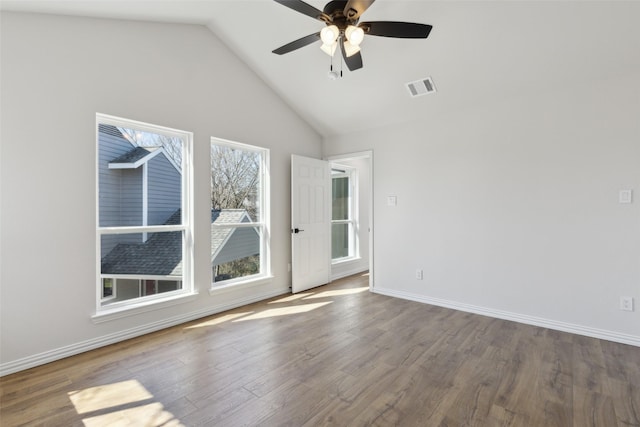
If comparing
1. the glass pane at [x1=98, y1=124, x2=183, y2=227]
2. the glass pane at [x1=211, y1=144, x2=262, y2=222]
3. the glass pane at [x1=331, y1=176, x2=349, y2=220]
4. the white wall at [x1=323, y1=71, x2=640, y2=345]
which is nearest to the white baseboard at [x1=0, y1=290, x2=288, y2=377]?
the glass pane at [x1=98, y1=124, x2=183, y2=227]

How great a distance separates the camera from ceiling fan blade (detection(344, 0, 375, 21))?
192 centimetres

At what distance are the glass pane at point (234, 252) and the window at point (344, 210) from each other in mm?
2152

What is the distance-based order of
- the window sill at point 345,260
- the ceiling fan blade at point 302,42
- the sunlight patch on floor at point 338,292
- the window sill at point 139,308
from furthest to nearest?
the window sill at point 345,260
the sunlight patch on floor at point 338,292
the window sill at point 139,308
the ceiling fan blade at point 302,42

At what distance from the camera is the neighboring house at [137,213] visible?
2951 mm

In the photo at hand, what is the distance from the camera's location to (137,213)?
3150mm

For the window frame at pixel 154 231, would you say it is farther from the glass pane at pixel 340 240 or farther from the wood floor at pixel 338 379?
the glass pane at pixel 340 240

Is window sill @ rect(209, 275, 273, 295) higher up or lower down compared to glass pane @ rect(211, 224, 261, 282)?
lower down

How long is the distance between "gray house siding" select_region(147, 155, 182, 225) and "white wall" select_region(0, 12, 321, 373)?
24cm

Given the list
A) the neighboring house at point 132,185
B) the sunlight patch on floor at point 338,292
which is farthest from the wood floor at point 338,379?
the neighboring house at point 132,185

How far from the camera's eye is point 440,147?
401 cm

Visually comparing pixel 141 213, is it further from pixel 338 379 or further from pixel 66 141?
pixel 338 379

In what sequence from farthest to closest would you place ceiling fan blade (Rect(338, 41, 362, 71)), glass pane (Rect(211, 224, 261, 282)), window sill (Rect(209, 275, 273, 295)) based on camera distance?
glass pane (Rect(211, 224, 261, 282)) → window sill (Rect(209, 275, 273, 295)) → ceiling fan blade (Rect(338, 41, 362, 71))

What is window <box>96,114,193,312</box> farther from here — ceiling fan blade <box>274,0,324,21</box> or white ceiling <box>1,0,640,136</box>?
ceiling fan blade <box>274,0,324,21</box>

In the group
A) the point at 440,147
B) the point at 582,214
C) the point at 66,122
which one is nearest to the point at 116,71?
the point at 66,122
